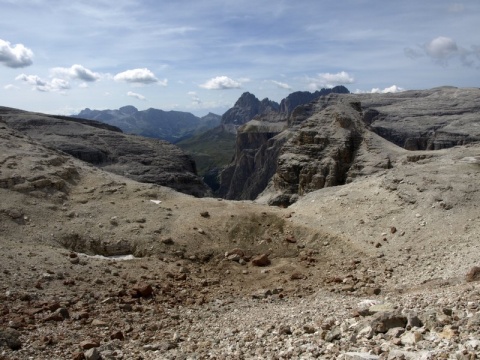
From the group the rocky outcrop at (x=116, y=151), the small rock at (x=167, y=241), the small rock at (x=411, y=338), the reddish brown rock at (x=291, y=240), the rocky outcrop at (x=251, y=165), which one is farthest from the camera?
the rocky outcrop at (x=251, y=165)

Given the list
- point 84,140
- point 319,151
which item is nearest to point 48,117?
point 84,140

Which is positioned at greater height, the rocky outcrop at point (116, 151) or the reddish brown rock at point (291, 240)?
the rocky outcrop at point (116, 151)

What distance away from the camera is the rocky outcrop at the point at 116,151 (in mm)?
59594

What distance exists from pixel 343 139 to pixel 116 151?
113 ft

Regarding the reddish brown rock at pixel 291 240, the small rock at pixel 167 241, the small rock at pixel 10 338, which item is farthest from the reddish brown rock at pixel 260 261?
the small rock at pixel 10 338

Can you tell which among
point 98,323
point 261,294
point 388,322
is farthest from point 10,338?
point 388,322

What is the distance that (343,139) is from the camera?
1694 inches

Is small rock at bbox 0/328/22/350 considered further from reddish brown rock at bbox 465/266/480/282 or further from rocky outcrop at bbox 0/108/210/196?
rocky outcrop at bbox 0/108/210/196

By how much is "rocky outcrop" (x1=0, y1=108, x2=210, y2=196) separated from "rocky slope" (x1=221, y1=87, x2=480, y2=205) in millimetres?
13409

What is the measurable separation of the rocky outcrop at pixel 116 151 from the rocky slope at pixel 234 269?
101 ft

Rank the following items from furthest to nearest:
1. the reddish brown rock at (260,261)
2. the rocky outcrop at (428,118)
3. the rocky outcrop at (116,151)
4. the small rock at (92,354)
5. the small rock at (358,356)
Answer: the rocky outcrop at (428,118) < the rocky outcrop at (116,151) < the reddish brown rock at (260,261) < the small rock at (92,354) < the small rock at (358,356)

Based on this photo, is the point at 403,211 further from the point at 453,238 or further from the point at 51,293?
the point at 51,293

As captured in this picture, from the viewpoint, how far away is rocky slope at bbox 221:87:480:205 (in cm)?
4228

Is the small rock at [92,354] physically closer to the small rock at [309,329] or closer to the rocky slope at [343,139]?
the small rock at [309,329]
